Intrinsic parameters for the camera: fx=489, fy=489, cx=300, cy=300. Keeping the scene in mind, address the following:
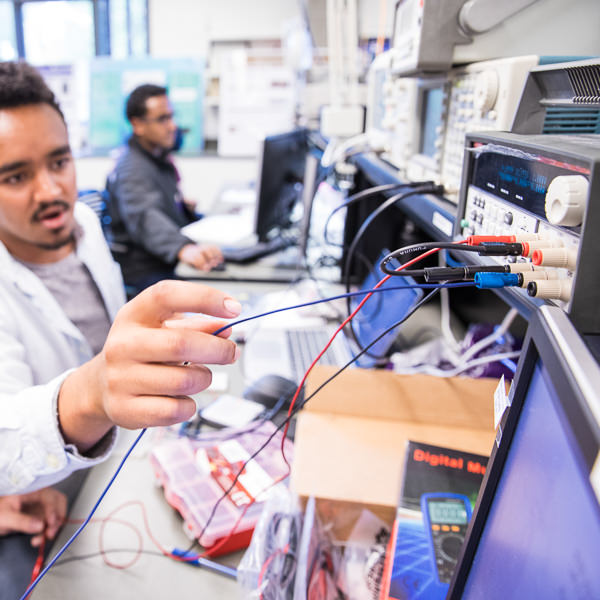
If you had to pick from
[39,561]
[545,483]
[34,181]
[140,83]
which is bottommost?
[39,561]

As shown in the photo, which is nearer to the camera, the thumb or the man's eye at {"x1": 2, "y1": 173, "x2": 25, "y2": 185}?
the thumb

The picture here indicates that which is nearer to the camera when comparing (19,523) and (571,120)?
(571,120)

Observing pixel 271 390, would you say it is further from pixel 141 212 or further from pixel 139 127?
pixel 139 127

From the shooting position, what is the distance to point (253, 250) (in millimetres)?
1959

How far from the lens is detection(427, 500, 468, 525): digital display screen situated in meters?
0.64

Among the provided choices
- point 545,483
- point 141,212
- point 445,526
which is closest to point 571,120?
point 545,483

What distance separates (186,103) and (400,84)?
158 inches

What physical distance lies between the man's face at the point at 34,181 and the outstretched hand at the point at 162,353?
0.68 m

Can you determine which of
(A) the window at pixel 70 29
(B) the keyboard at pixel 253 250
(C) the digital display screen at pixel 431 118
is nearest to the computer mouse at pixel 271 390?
(C) the digital display screen at pixel 431 118

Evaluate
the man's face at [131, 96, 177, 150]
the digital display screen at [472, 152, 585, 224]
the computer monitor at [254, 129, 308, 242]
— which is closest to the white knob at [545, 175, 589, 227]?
the digital display screen at [472, 152, 585, 224]

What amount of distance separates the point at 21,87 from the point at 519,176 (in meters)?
0.98

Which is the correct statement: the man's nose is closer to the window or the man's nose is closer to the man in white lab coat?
the man in white lab coat

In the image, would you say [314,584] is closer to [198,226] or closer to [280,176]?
[280,176]

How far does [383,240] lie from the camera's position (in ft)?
5.19
